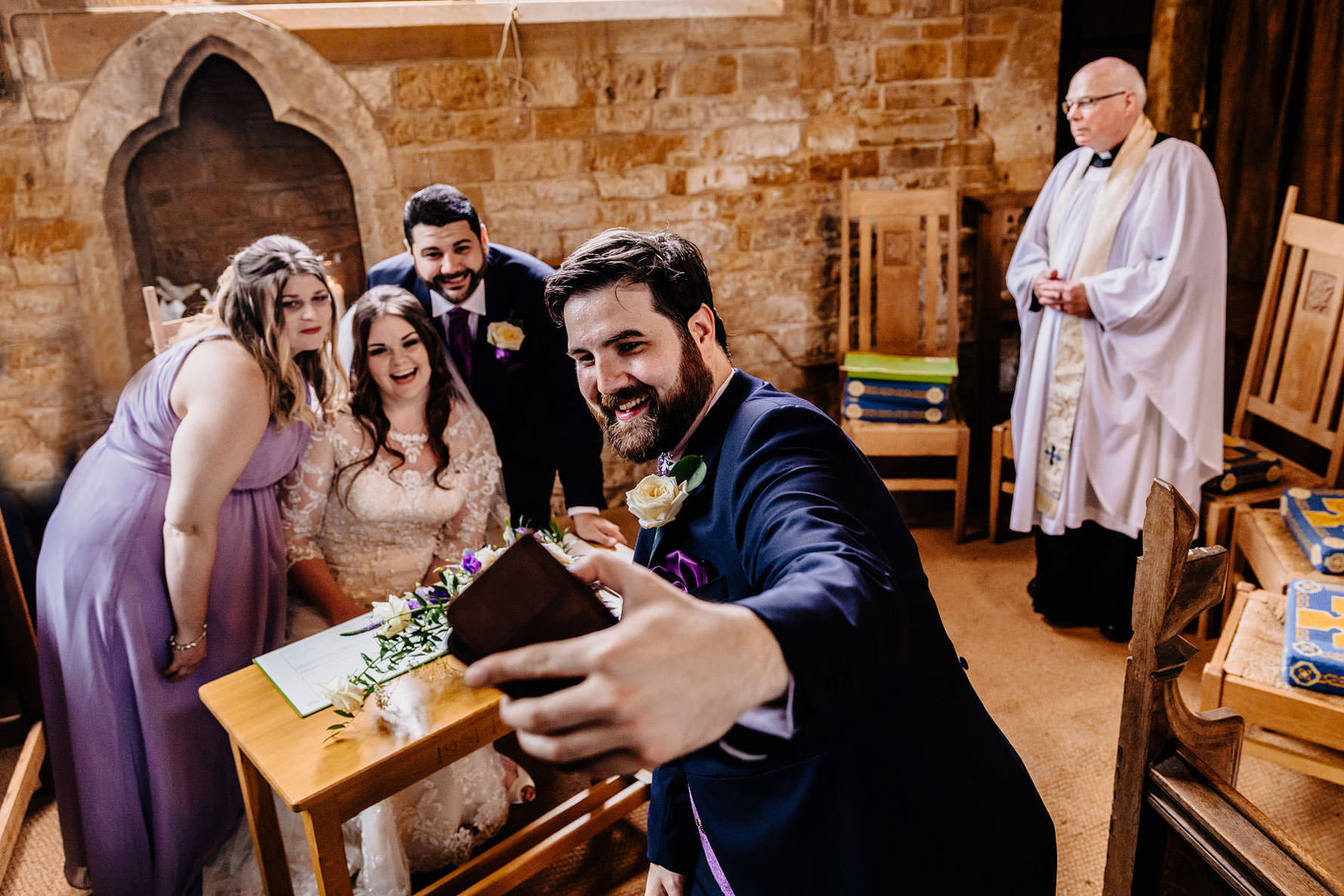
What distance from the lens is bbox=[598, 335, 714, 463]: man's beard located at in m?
1.23

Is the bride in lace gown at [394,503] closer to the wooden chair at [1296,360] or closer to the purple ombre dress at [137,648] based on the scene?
the purple ombre dress at [137,648]

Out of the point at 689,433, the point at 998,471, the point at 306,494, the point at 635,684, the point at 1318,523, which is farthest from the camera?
the point at 998,471

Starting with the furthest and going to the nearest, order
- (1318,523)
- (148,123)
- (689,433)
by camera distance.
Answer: (148,123) → (1318,523) → (689,433)

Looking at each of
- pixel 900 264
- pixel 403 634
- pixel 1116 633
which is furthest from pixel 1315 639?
pixel 900 264

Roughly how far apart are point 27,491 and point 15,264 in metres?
0.82

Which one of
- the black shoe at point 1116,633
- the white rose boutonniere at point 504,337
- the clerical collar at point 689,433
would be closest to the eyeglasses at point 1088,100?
the black shoe at point 1116,633

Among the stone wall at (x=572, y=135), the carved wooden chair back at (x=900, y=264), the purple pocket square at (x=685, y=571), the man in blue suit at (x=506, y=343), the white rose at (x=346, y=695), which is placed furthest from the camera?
the carved wooden chair back at (x=900, y=264)

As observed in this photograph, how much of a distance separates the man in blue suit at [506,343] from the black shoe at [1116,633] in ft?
5.77

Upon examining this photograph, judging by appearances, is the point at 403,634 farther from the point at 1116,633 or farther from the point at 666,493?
the point at 1116,633

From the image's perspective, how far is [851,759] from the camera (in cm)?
102

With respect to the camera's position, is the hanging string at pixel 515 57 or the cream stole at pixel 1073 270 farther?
the hanging string at pixel 515 57

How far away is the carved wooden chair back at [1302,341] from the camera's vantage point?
2.95 m

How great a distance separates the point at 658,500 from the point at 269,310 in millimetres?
1374

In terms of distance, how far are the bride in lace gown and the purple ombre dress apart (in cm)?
12
